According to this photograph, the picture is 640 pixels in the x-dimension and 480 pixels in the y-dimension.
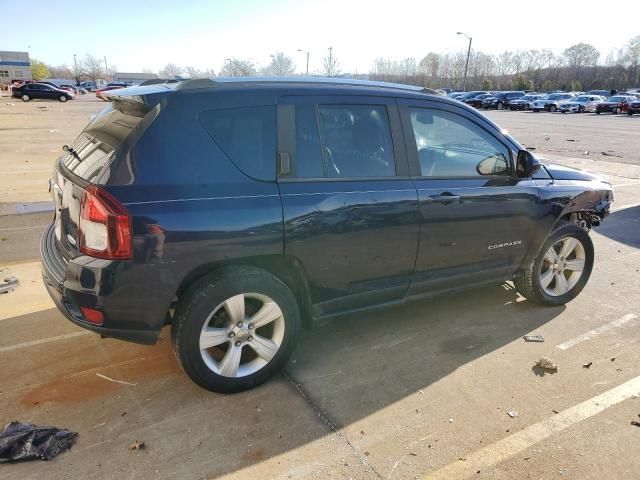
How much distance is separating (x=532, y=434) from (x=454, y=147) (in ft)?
7.02

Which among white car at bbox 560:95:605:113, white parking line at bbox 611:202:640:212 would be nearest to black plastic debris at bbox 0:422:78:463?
white parking line at bbox 611:202:640:212

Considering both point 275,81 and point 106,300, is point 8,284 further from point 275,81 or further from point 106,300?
point 275,81

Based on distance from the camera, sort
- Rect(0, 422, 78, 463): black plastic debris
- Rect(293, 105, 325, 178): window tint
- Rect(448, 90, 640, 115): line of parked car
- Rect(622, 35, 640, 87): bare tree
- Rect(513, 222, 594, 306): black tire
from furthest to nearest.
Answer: Rect(622, 35, 640, 87): bare tree
Rect(448, 90, 640, 115): line of parked car
Rect(513, 222, 594, 306): black tire
Rect(293, 105, 325, 178): window tint
Rect(0, 422, 78, 463): black plastic debris

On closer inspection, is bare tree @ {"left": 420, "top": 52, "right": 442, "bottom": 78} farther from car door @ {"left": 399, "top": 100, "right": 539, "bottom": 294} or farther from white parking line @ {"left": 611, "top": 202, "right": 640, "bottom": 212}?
car door @ {"left": 399, "top": 100, "right": 539, "bottom": 294}

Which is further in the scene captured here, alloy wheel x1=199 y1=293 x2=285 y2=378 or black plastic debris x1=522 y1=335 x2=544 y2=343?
black plastic debris x1=522 y1=335 x2=544 y2=343

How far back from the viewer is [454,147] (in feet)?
12.5

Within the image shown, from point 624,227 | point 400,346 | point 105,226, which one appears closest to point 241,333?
point 105,226

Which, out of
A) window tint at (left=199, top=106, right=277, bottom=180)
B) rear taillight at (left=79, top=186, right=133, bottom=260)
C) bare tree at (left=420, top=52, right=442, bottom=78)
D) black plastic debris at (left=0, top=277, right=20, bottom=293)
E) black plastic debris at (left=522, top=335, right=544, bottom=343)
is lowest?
black plastic debris at (left=0, top=277, right=20, bottom=293)

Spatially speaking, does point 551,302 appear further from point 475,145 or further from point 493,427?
point 493,427

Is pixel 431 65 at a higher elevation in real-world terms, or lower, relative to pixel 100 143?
higher

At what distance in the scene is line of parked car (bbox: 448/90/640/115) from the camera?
42100mm

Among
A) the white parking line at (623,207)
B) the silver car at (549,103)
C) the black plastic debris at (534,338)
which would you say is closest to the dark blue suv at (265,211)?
the black plastic debris at (534,338)

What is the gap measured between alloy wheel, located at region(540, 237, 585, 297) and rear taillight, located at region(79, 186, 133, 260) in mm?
3601

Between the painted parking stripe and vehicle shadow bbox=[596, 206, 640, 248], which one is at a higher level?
vehicle shadow bbox=[596, 206, 640, 248]
